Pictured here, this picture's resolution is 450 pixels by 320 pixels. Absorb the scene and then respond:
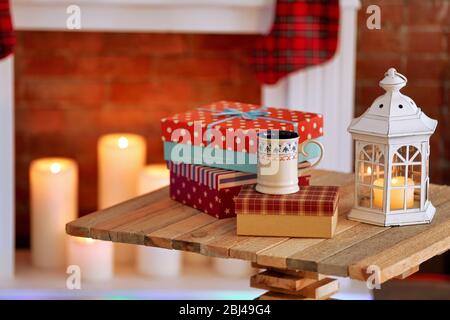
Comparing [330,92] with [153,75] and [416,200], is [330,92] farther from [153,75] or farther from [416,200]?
[416,200]

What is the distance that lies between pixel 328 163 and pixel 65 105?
819mm

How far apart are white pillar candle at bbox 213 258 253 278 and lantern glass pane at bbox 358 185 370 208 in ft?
3.59

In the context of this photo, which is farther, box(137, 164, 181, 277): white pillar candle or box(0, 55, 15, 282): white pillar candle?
box(137, 164, 181, 277): white pillar candle

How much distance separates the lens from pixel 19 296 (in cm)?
283

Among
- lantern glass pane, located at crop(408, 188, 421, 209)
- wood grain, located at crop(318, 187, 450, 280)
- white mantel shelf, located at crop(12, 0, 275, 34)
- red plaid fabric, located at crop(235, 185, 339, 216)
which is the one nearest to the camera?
wood grain, located at crop(318, 187, 450, 280)

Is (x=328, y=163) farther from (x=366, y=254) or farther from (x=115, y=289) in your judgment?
(x=366, y=254)

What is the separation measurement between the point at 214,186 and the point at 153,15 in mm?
1003

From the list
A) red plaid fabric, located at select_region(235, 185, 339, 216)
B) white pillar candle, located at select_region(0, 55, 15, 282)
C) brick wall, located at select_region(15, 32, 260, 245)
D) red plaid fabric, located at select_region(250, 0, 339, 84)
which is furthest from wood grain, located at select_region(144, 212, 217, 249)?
brick wall, located at select_region(15, 32, 260, 245)

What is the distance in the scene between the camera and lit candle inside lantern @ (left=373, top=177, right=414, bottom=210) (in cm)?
180

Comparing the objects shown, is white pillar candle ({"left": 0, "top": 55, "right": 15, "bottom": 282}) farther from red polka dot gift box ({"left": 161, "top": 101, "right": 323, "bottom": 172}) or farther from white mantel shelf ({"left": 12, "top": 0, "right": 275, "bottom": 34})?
red polka dot gift box ({"left": 161, "top": 101, "right": 323, "bottom": 172})

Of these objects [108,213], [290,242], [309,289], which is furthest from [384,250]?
[108,213]

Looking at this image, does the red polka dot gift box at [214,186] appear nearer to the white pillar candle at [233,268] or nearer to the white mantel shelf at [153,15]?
the white mantel shelf at [153,15]

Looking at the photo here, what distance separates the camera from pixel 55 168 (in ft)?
9.44

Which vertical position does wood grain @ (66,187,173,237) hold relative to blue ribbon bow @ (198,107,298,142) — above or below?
below
